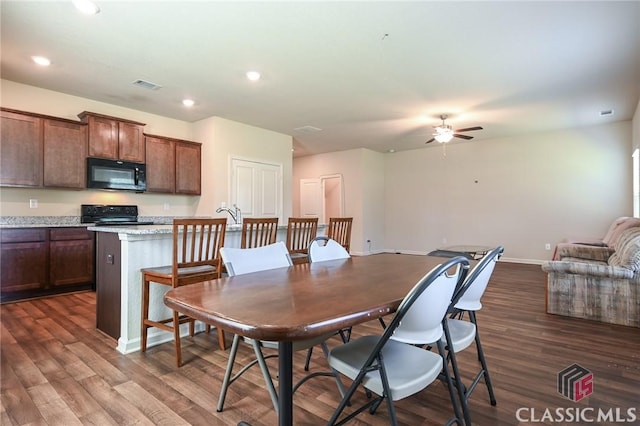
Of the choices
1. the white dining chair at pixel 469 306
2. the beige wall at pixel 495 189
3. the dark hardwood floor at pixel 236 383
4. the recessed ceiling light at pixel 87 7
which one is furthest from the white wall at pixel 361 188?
the white dining chair at pixel 469 306

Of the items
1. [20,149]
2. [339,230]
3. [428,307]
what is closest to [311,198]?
[339,230]

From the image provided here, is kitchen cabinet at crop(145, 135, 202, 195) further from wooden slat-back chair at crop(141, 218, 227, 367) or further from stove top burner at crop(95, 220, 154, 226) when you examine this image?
wooden slat-back chair at crop(141, 218, 227, 367)

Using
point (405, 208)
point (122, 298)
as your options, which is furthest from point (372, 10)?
point (405, 208)

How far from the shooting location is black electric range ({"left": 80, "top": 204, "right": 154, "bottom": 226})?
4711mm

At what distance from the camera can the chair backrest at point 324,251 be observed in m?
2.22

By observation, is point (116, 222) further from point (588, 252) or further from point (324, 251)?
point (588, 252)

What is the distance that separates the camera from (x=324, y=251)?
7.55 ft

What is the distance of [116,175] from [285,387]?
15.2 ft

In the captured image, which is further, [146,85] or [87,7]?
[146,85]

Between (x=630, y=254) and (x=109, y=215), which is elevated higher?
(x=109, y=215)

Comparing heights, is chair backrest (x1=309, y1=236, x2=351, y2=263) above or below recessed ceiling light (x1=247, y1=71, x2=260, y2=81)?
below

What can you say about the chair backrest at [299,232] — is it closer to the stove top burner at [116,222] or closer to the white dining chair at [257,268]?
the white dining chair at [257,268]

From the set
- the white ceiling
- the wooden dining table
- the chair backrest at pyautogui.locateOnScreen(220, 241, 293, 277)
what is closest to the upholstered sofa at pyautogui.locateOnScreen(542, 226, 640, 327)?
the white ceiling

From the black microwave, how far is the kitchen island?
6.46 feet
